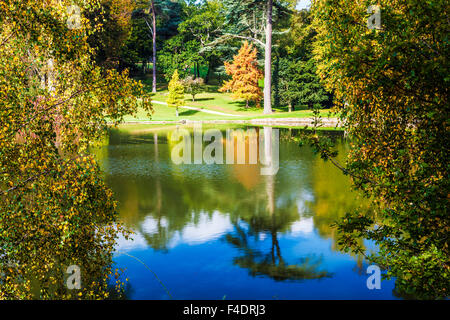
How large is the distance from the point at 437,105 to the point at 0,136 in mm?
5917

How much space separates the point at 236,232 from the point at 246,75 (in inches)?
1804

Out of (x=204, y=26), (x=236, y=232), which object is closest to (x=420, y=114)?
(x=236, y=232)

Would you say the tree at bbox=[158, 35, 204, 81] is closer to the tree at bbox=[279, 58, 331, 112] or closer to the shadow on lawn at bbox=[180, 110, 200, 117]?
the shadow on lawn at bbox=[180, 110, 200, 117]

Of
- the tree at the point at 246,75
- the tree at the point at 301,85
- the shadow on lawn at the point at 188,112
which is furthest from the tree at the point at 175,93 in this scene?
the tree at the point at 301,85

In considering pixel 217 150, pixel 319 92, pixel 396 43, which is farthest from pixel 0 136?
pixel 319 92

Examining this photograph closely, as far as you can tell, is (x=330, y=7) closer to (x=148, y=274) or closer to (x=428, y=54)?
(x=428, y=54)

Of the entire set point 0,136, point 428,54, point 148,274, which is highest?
point 428,54

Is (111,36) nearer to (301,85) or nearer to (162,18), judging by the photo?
(162,18)

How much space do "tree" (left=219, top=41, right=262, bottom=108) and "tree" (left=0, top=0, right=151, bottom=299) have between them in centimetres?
4907

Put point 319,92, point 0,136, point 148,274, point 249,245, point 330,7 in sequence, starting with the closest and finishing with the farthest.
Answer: point 0,136 < point 330,7 < point 148,274 < point 249,245 < point 319,92

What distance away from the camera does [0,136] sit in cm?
591

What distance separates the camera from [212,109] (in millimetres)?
56312

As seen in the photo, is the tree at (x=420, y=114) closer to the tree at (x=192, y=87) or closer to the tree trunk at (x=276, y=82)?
the tree trunk at (x=276, y=82)

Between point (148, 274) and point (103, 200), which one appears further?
point (148, 274)
